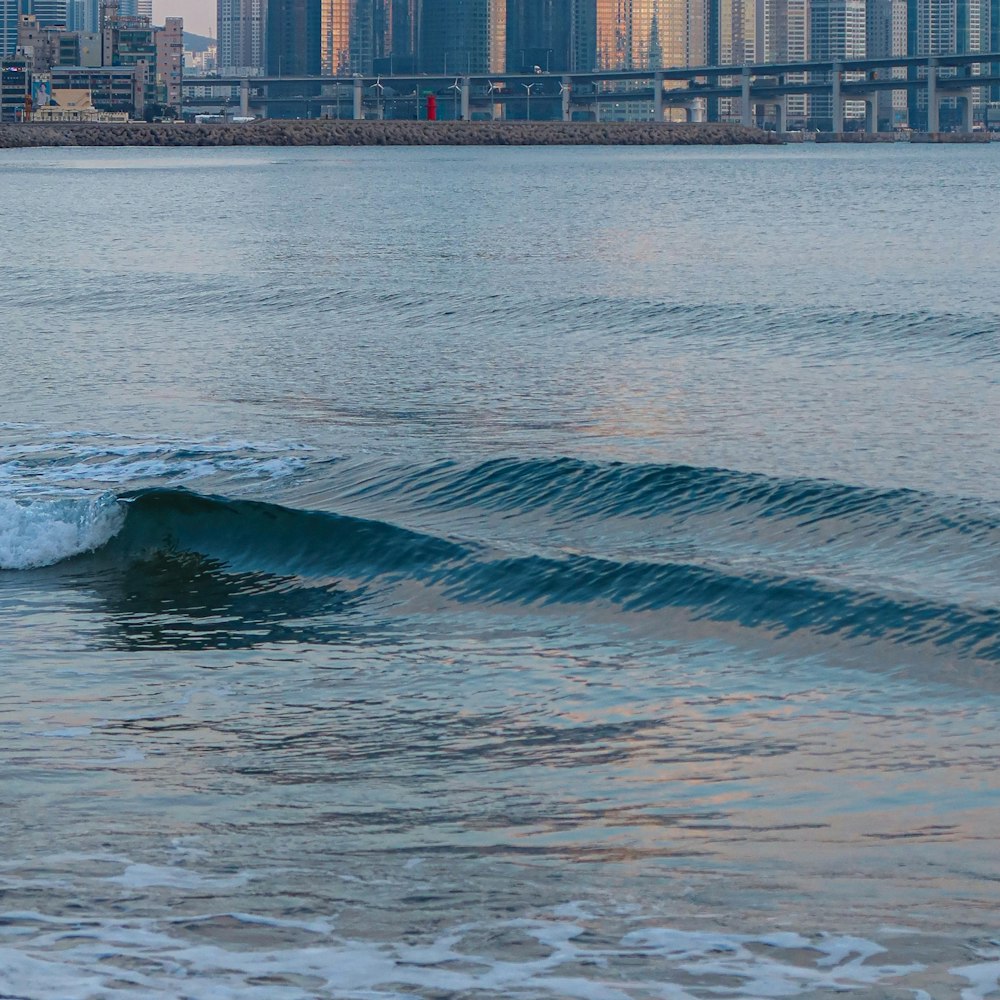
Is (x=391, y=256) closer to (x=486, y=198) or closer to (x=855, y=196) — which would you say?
(x=486, y=198)

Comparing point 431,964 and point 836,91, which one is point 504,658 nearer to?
point 431,964

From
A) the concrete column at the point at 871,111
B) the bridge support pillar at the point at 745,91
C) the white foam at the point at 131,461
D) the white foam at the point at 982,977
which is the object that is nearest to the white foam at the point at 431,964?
the white foam at the point at 982,977

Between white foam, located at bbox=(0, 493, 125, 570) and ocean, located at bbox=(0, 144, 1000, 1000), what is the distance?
4 cm

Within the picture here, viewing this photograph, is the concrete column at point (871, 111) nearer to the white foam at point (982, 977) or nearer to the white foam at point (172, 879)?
the white foam at point (172, 879)

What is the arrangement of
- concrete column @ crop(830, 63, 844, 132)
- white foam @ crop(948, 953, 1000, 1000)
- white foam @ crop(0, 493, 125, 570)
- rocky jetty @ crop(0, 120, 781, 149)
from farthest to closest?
concrete column @ crop(830, 63, 844, 132) → rocky jetty @ crop(0, 120, 781, 149) → white foam @ crop(0, 493, 125, 570) → white foam @ crop(948, 953, 1000, 1000)

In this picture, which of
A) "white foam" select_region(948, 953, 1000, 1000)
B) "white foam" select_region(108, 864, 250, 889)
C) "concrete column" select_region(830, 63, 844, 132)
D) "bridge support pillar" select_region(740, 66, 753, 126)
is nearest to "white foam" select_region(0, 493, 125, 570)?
"white foam" select_region(108, 864, 250, 889)

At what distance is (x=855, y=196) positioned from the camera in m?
66.6

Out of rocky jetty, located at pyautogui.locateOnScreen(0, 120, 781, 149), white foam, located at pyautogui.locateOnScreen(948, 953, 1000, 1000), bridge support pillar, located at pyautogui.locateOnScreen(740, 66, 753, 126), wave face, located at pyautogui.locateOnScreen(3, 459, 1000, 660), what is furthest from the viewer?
bridge support pillar, located at pyautogui.locateOnScreen(740, 66, 753, 126)

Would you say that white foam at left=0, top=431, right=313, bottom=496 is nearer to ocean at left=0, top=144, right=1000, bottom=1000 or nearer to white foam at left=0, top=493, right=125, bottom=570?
ocean at left=0, top=144, right=1000, bottom=1000

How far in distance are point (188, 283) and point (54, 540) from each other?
21.8 meters

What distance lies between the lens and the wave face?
Answer: 9797 mm

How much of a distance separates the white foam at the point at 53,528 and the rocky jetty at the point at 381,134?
526ft

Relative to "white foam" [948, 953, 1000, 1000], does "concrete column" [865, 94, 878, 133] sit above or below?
above

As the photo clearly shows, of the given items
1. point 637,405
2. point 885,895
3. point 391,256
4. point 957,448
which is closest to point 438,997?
point 885,895
